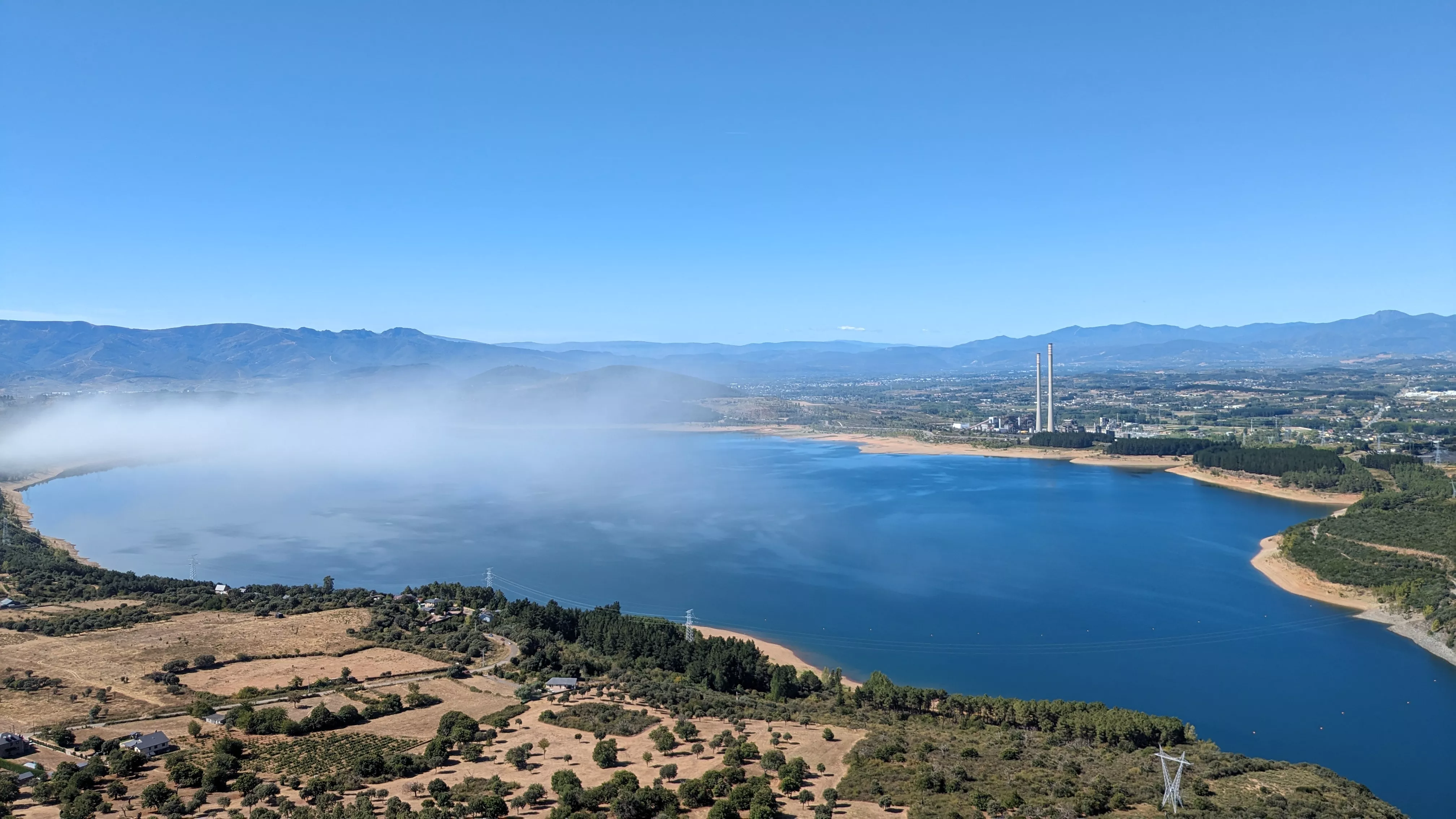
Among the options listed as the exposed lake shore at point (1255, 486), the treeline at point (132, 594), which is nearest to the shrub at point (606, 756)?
the treeline at point (132, 594)

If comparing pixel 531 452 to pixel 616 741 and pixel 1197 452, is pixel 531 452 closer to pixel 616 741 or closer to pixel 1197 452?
pixel 1197 452

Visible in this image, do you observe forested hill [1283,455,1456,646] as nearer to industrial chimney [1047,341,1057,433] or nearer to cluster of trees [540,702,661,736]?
cluster of trees [540,702,661,736]

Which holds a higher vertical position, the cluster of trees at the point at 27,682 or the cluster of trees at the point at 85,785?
the cluster of trees at the point at 85,785

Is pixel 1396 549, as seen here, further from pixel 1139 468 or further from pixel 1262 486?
pixel 1139 468

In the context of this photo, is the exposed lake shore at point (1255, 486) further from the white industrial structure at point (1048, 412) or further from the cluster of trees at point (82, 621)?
the cluster of trees at point (82, 621)

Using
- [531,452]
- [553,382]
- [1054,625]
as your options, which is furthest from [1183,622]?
[553,382]

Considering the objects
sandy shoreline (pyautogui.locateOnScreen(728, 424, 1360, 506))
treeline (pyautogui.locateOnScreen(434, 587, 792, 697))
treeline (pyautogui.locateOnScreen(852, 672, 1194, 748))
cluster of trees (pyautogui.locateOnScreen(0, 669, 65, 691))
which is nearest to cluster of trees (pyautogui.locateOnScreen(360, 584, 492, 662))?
treeline (pyautogui.locateOnScreen(434, 587, 792, 697))

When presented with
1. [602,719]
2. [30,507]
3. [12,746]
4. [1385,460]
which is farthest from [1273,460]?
[30,507]
